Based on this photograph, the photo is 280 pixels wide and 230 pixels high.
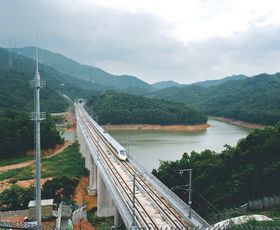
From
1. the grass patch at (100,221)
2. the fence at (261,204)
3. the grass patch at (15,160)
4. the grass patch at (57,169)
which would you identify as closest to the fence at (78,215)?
the grass patch at (100,221)

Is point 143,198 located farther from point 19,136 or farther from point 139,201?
point 19,136

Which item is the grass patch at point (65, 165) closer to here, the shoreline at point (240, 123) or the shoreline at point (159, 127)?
the shoreline at point (159, 127)

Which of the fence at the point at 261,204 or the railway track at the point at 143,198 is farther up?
the railway track at the point at 143,198

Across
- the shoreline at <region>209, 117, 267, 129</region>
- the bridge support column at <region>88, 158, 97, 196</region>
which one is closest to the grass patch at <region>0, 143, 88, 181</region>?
the bridge support column at <region>88, 158, 97, 196</region>

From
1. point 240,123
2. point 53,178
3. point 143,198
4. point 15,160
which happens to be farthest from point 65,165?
point 240,123

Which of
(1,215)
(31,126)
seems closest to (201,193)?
(1,215)
